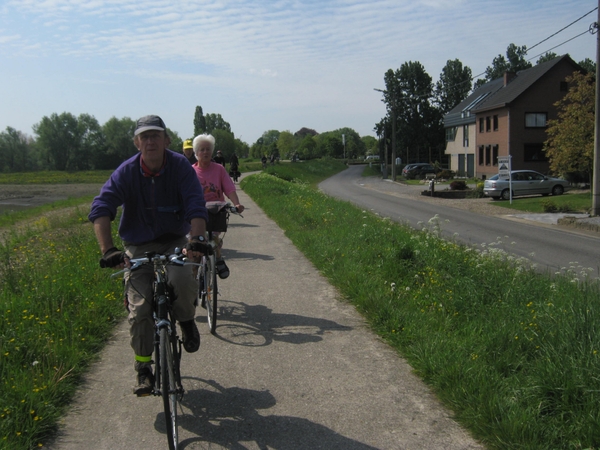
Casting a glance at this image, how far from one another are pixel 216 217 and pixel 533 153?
150 ft

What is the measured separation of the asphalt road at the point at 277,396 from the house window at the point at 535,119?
45.5 m

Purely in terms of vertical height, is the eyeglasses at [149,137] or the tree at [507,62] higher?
the tree at [507,62]

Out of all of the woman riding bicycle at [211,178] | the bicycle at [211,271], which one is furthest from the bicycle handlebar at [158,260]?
the woman riding bicycle at [211,178]

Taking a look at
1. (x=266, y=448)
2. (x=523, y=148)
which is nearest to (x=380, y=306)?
(x=266, y=448)

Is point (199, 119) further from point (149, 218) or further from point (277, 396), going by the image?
point (277, 396)

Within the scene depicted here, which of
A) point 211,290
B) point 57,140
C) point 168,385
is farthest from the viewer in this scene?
point 57,140

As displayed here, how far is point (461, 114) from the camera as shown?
2453 inches

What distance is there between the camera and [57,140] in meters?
93.2

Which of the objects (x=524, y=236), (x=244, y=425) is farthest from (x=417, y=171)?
(x=244, y=425)

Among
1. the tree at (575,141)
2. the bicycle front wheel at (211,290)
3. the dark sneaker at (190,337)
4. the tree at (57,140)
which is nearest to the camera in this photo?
the dark sneaker at (190,337)

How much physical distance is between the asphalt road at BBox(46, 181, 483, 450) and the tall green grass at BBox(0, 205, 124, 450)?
0.14 metres

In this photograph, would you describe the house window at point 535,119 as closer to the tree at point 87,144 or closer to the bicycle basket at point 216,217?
the bicycle basket at point 216,217

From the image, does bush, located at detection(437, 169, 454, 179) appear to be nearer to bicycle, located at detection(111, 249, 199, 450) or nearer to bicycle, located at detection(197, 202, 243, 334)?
bicycle, located at detection(197, 202, 243, 334)

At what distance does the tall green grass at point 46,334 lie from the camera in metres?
3.81
